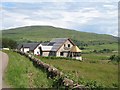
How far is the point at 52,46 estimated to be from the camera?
3974 inches

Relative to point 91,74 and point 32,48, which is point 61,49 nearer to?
point 32,48

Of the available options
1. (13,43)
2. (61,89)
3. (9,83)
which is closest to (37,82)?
(9,83)

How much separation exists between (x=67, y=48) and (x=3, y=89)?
8120 centimetres

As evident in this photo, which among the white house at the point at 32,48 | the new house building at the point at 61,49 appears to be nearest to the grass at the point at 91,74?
the new house building at the point at 61,49

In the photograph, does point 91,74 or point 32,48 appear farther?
point 32,48

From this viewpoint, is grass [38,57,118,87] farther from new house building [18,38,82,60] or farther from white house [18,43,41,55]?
white house [18,43,41,55]

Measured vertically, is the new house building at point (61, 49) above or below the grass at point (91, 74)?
above

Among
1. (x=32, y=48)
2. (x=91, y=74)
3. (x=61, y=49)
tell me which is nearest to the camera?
(x=91, y=74)

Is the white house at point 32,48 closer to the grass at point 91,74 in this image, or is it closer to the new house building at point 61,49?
the new house building at point 61,49

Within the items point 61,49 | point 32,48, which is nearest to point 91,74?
point 61,49

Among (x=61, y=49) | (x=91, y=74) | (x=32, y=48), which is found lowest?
(x=91, y=74)

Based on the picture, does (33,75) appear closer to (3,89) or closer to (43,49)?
(3,89)

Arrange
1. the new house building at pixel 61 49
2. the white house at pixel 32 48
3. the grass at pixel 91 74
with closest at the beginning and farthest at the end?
1. the grass at pixel 91 74
2. the new house building at pixel 61 49
3. the white house at pixel 32 48

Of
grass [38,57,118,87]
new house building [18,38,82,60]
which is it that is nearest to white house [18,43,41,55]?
new house building [18,38,82,60]
